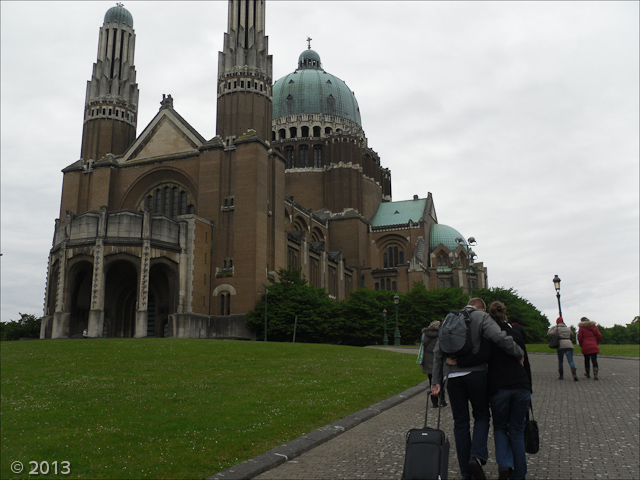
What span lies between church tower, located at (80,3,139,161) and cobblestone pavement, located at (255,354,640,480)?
5094cm

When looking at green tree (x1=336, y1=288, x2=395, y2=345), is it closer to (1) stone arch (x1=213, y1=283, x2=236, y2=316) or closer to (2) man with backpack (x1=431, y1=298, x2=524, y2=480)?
(1) stone arch (x1=213, y1=283, x2=236, y2=316)

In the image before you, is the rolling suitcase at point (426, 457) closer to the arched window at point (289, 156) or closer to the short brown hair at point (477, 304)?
the short brown hair at point (477, 304)

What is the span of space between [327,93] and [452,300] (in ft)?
129

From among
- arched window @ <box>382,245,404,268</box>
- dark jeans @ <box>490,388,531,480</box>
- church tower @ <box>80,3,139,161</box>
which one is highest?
church tower @ <box>80,3,139,161</box>

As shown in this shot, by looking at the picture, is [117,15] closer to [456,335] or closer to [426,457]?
[456,335]

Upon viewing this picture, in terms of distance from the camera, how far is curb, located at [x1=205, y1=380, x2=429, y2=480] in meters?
8.94

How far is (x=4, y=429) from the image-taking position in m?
12.6

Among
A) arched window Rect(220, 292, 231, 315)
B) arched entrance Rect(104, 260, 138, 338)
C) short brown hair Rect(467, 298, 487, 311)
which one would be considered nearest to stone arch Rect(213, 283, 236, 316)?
arched window Rect(220, 292, 231, 315)

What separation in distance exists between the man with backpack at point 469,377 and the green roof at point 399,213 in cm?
7269

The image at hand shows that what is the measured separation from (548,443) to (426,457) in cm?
461

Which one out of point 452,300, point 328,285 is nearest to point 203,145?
point 328,285

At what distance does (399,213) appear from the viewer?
83.1 metres

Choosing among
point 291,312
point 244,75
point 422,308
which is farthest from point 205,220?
point 422,308

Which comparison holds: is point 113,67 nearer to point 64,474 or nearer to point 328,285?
point 328,285
